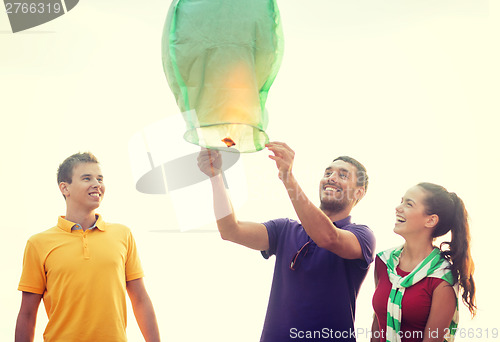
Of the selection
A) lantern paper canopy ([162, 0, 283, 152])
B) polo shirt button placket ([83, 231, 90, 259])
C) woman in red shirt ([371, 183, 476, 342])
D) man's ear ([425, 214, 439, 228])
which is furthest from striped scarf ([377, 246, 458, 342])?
polo shirt button placket ([83, 231, 90, 259])

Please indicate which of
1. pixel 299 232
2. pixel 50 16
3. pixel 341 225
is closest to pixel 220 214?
pixel 299 232

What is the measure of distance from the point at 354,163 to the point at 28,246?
1.42 meters

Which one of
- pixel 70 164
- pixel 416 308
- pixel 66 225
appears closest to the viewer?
pixel 416 308

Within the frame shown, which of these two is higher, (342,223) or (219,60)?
(219,60)

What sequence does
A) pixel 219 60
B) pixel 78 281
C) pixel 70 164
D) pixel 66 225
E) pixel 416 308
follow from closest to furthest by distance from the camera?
pixel 219 60 → pixel 416 308 → pixel 78 281 → pixel 66 225 → pixel 70 164

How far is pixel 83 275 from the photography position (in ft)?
6.77

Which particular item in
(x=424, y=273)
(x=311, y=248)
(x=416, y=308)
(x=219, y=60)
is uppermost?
(x=219, y=60)

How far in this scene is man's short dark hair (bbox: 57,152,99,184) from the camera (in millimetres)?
2256

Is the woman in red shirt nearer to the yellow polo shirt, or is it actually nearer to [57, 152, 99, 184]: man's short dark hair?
the yellow polo shirt

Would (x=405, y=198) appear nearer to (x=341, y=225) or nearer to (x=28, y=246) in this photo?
(x=341, y=225)

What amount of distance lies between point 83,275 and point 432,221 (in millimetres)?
1418

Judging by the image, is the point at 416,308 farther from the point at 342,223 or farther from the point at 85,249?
A: the point at 85,249

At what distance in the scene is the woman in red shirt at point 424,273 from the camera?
6.33ft

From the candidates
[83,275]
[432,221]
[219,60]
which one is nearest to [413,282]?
[432,221]
